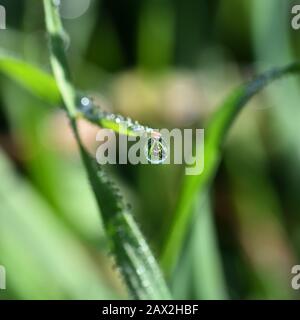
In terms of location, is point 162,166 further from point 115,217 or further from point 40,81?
point 115,217

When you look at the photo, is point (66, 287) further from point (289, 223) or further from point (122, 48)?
point (122, 48)

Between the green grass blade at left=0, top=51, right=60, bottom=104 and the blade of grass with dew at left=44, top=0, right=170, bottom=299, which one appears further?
the green grass blade at left=0, top=51, right=60, bottom=104

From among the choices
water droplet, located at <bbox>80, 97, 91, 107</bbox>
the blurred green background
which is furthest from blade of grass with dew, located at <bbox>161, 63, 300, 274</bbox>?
water droplet, located at <bbox>80, 97, 91, 107</bbox>

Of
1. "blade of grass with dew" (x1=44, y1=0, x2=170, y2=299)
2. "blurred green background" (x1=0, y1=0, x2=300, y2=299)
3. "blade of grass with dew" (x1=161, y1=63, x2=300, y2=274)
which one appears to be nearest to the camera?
"blade of grass with dew" (x1=44, y1=0, x2=170, y2=299)

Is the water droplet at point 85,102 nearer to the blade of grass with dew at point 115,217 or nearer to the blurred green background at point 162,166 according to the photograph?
the blade of grass with dew at point 115,217

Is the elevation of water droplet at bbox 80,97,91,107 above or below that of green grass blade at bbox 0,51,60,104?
below

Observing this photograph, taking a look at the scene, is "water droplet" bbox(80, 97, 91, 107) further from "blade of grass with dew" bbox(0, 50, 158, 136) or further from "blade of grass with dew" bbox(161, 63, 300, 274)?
"blade of grass with dew" bbox(161, 63, 300, 274)
